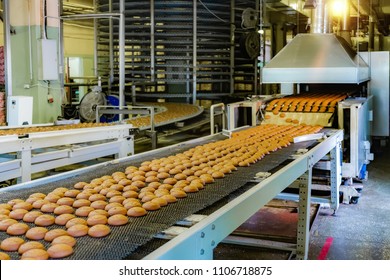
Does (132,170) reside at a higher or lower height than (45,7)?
lower

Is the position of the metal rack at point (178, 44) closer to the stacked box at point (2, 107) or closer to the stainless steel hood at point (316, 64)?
the stacked box at point (2, 107)

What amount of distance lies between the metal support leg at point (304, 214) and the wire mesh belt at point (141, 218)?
0.36m

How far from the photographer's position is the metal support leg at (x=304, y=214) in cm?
334

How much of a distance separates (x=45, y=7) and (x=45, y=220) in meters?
6.85

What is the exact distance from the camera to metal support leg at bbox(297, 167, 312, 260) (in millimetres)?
3338

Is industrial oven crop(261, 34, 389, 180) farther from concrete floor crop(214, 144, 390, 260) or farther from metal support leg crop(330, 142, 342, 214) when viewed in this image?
metal support leg crop(330, 142, 342, 214)

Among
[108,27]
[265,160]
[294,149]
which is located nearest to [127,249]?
[265,160]

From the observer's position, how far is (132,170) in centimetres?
275

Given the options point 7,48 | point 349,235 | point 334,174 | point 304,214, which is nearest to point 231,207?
point 304,214

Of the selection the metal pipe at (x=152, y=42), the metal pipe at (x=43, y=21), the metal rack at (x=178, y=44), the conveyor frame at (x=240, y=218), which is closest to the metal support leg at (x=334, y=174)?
the conveyor frame at (x=240, y=218)

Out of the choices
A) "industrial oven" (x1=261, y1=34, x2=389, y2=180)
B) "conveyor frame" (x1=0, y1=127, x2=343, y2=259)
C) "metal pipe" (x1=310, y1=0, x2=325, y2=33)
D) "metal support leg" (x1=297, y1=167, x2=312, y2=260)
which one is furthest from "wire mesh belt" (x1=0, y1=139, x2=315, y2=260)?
"metal pipe" (x1=310, y1=0, x2=325, y2=33)

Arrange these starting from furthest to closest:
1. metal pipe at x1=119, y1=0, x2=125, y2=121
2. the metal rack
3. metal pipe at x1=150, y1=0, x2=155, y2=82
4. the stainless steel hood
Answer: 1. the metal rack
2. metal pipe at x1=150, y1=0, x2=155, y2=82
3. metal pipe at x1=119, y1=0, x2=125, y2=121
4. the stainless steel hood

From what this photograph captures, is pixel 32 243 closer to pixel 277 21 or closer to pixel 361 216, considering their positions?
pixel 361 216

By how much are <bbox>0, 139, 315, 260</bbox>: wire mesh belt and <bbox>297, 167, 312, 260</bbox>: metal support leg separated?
36 centimetres
